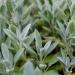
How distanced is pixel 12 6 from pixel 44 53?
27 centimetres

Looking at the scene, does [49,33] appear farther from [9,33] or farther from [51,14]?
[9,33]

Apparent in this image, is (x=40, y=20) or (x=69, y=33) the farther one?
(x=40, y=20)

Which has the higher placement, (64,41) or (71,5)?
(71,5)

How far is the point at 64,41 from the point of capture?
2.73ft

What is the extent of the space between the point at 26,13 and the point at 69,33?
20 centimetres

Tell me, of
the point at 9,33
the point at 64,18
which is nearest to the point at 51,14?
the point at 64,18

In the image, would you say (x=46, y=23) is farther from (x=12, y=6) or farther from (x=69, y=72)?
(x=69, y=72)

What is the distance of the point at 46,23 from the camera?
0.94 metres

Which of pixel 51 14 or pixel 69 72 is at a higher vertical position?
pixel 51 14

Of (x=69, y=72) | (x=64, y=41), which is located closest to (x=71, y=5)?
(x=64, y=41)

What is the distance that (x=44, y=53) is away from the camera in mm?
749

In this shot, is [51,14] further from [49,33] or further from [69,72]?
[69,72]

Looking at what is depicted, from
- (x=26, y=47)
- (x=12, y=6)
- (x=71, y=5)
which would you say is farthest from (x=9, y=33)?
(x=71, y=5)

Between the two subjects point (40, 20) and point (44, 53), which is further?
point (40, 20)
